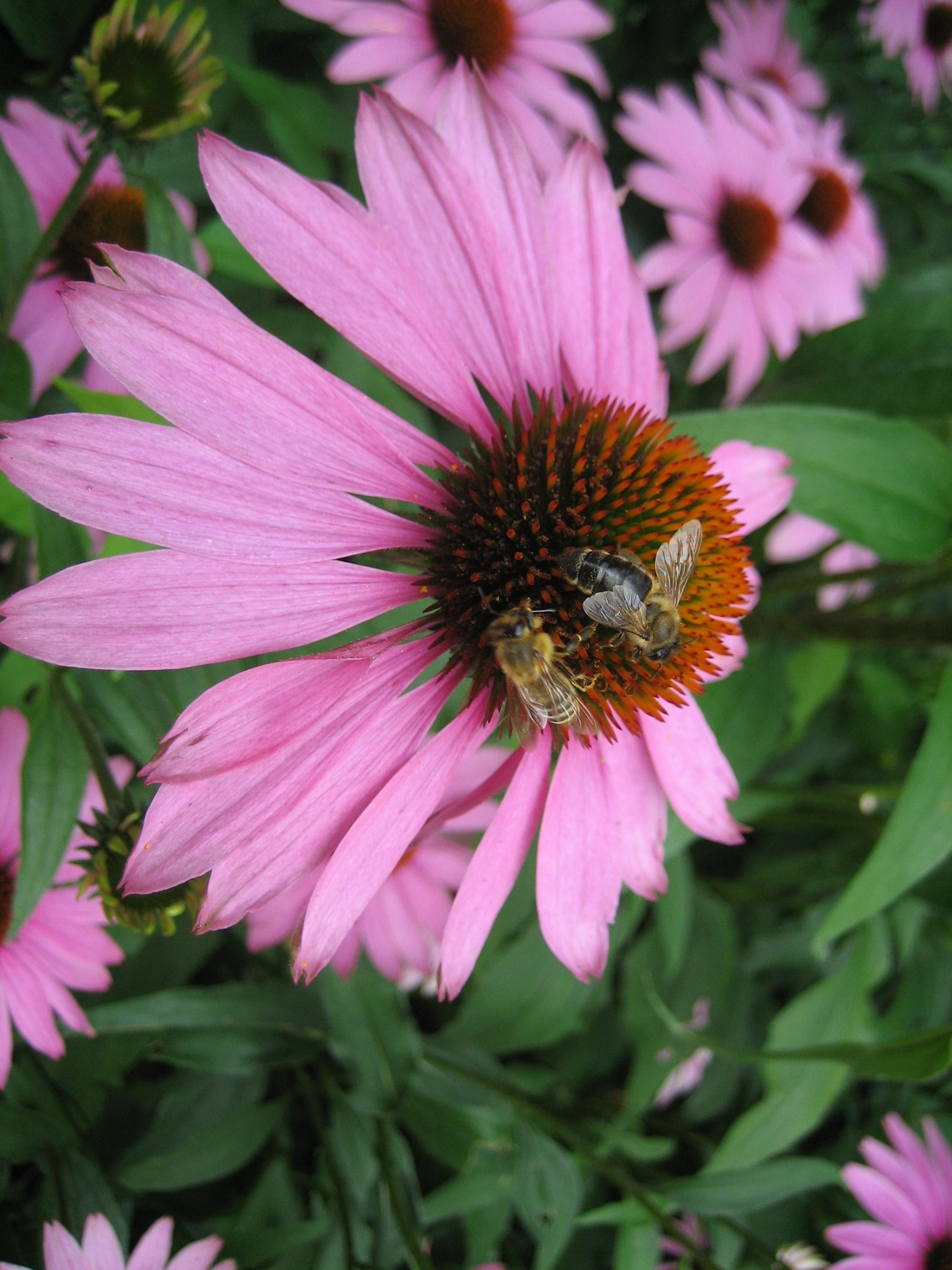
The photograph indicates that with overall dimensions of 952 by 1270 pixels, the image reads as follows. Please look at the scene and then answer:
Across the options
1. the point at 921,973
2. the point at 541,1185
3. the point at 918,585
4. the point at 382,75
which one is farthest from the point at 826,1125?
the point at 382,75

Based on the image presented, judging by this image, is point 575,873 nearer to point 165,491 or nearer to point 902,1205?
point 165,491

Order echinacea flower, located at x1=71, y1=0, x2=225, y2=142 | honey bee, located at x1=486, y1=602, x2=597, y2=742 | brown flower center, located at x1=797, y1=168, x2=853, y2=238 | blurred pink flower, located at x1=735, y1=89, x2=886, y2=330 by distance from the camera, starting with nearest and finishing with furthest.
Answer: honey bee, located at x1=486, y1=602, x2=597, y2=742 → echinacea flower, located at x1=71, y1=0, x2=225, y2=142 → blurred pink flower, located at x1=735, y1=89, x2=886, y2=330 → brown flower center, located at x1=797, y1=168, x2=853, y2=238

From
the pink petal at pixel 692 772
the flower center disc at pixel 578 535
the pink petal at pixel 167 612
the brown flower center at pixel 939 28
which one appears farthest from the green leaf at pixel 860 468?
the brown flower center at pixel 939 28

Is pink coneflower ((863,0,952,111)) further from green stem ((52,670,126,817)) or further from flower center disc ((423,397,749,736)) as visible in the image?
green stem ((52,670,126,817))

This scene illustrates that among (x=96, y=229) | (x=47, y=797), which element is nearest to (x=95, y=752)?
(x=47, y=797)

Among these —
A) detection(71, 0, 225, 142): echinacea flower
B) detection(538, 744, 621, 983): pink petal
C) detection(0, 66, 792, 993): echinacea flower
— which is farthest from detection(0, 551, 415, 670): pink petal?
detection(71, 0, 225, 142): echinacea flower

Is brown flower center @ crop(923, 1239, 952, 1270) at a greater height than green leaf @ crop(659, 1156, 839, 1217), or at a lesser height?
lesser
